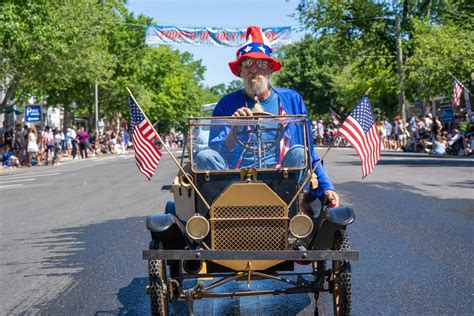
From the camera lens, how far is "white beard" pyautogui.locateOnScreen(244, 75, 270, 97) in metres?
6.18

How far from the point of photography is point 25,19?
3092 centimetres

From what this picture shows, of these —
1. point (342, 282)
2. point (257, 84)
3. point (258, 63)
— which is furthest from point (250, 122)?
point (342, 282)

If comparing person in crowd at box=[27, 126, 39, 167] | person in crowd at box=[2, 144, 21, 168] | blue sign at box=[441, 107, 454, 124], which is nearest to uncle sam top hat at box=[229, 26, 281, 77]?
person in crowd at box=[27, 126, 39, 167]

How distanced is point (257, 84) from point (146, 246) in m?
3.93

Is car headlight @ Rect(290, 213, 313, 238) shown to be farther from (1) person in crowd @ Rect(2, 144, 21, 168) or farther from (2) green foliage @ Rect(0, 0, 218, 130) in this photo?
(1) person in crowd @ Rect(2, 144, 21, 168)

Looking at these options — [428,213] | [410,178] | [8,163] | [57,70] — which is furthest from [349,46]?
[428,213]

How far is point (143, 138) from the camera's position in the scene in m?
6.21

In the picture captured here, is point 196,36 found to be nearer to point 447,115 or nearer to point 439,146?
point 447,115

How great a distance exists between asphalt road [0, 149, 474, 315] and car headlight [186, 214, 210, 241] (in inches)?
50.4

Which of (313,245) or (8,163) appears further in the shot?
(8,163)

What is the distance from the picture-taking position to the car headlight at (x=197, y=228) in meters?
5.16

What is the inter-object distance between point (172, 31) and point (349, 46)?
404 inches

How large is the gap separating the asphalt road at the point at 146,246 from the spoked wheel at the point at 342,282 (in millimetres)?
885

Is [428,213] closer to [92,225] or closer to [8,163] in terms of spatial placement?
[92,225]
